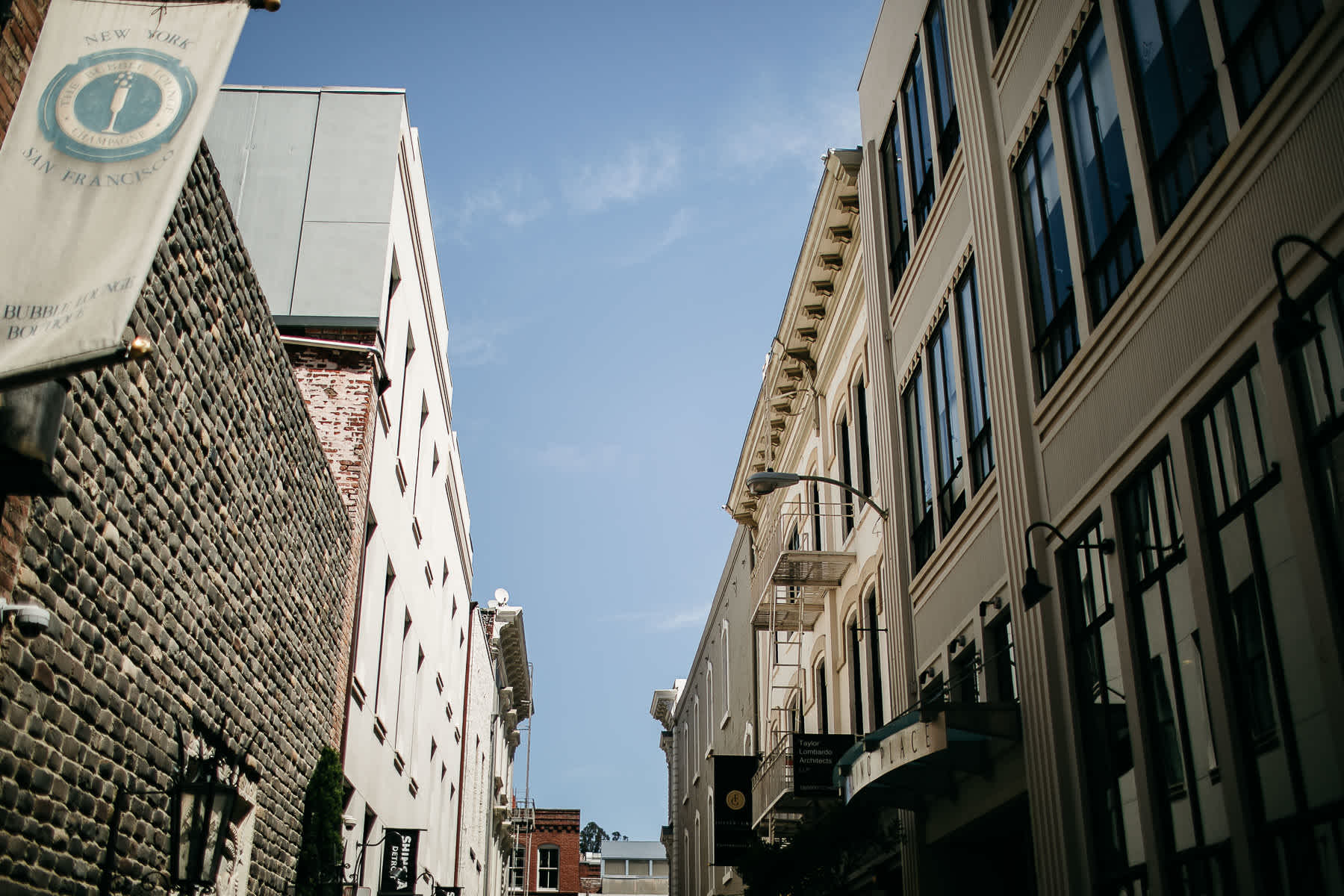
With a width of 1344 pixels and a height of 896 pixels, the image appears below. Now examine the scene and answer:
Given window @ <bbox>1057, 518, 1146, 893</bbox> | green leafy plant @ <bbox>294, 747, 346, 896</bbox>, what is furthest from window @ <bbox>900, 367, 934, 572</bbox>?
green leafy plant @ <bbox>294, 747, 346, 896</bbox>

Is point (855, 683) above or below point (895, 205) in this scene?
below

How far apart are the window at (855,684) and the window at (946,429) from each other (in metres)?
5.43

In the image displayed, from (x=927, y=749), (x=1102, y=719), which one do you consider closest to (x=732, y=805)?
(x=927, y=749)

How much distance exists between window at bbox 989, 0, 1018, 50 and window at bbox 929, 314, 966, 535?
130 inches

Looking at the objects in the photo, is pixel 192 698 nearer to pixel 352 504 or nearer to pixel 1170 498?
pixel 352 504

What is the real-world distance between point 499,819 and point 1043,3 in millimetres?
42712

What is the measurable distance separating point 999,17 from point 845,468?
32.7ft

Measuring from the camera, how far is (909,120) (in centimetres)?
1758

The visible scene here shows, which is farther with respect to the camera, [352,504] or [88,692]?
[352,504]

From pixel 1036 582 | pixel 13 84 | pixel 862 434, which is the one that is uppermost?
pixel 862 434

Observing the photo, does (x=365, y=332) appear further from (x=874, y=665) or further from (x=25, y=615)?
(x=25, y=615)

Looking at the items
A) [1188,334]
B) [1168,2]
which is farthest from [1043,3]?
[1188,334]

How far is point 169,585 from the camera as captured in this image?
10.1 meters

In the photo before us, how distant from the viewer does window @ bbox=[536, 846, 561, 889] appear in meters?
68.8
